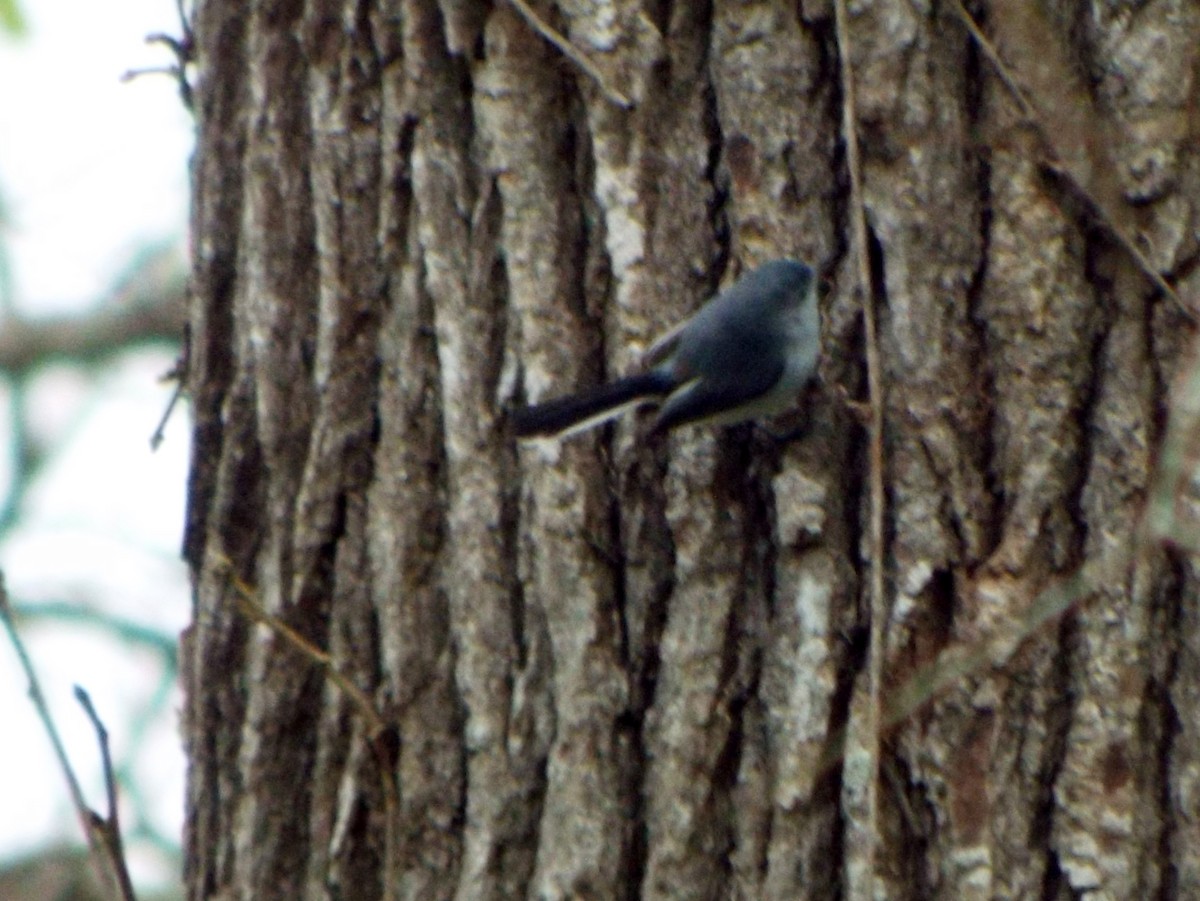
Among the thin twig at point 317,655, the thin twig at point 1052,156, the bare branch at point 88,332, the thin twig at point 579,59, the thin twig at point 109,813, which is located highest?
the bare branch at point 88,332

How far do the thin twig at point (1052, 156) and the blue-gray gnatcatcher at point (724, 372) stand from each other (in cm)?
30

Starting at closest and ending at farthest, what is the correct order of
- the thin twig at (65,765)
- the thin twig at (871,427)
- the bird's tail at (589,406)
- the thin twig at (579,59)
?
1. the thin twig at (65,765)
2. the thin twig at (871,427)
3. the bird's tail at (589,406)
4. the thin twig at (579,59)

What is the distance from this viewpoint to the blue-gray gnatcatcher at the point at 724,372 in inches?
67.4

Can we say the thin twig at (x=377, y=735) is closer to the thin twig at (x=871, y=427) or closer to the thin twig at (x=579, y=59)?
the thin twig at (x=871, y=427)

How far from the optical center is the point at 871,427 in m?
1.72

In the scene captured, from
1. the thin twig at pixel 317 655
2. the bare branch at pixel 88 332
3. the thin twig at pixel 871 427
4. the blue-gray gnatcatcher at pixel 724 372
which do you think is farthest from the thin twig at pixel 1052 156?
the bare branch at pixel 88 332

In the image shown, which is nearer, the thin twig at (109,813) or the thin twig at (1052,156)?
the thin twig at (109,813)

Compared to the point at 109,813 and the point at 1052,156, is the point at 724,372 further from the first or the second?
the point at 109,813

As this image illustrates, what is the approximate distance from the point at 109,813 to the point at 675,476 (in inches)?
29.0

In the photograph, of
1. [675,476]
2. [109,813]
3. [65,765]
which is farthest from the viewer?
[675,476]

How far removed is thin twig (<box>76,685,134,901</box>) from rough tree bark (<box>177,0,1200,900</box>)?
456 mm

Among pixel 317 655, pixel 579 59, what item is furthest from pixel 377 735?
pixel 579 59

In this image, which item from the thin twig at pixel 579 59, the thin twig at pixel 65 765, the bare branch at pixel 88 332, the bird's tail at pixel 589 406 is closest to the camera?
the thin twig at pixel 65 765

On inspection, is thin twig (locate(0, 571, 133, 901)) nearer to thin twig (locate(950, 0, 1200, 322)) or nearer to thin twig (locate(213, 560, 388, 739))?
thin twig (locate(213, 560, 388, 739))
